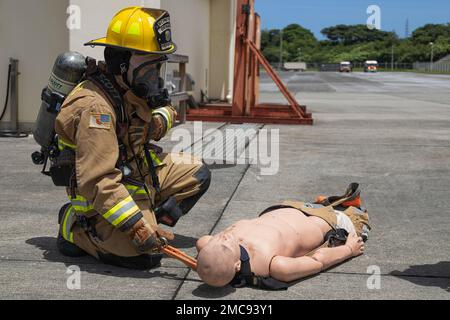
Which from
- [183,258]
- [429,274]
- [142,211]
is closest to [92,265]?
[142,211]

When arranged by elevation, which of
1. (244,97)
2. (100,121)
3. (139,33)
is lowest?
(100,121)

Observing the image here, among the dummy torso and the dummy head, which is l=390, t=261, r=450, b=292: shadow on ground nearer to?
the dummy torso

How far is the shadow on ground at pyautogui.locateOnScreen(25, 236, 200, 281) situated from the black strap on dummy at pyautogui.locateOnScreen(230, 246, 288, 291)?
0.39 m

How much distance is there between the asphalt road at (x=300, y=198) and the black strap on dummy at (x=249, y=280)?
0.15 feet

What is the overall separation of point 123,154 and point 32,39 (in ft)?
22.1

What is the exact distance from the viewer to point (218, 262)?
3.60 meters

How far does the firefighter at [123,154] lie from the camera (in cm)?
383

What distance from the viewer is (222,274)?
3.62 meters

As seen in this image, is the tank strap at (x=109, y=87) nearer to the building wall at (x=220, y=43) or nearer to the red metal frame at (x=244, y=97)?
the red metal frame at (x=244, y=97)

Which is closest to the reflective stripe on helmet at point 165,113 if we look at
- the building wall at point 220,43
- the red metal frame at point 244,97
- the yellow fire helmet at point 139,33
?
the yellow fire helmet at point 139,33

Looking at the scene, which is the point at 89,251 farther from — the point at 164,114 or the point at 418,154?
the point at 418,154

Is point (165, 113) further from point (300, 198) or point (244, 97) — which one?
point (244, 97)

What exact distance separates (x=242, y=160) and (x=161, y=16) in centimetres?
445

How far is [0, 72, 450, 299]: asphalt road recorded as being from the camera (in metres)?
3.84
